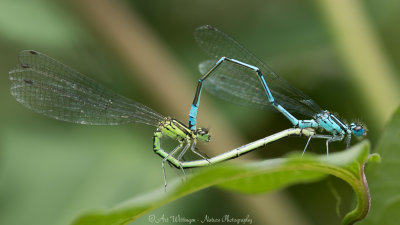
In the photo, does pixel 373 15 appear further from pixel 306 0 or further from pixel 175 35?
pixel 175 35

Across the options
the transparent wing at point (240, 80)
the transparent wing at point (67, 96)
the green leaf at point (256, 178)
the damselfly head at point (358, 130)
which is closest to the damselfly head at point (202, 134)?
the transparent wing at point (67, 96)

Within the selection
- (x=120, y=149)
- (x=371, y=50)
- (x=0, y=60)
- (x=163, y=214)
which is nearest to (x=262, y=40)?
(x=371, y=50)

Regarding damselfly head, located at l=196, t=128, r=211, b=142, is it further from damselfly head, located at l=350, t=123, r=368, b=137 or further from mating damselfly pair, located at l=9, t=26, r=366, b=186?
damselfly head, located at l=350, t=123, r=368, b=137

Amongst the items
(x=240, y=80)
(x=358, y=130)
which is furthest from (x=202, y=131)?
(x=358, y=130)

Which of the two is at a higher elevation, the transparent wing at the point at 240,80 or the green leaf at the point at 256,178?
the transparent wing at the point at 240,80

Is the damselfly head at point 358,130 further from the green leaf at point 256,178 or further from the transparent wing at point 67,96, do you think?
the green leaf at point 256,178

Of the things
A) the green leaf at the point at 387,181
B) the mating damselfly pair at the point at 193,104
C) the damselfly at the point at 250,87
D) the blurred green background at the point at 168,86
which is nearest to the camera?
the green leaf at the point at 387,181

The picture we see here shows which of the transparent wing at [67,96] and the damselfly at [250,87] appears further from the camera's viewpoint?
the damselfly at [250,87]
